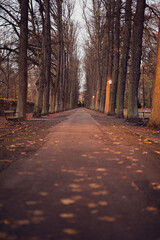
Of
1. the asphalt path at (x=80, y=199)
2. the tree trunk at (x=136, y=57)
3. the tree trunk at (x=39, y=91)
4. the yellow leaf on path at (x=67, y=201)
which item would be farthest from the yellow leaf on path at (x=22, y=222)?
the tree trunk at (x=39, y=91)

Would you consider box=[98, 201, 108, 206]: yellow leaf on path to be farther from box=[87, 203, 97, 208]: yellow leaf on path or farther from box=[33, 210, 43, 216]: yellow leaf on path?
box=[33, 210, 43, 216]: yellow leaf on path

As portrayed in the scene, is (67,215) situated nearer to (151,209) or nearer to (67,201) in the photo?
(67,201)

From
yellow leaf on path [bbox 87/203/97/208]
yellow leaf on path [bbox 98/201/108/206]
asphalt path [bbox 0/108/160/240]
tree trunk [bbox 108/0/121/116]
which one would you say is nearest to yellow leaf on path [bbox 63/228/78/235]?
asphalt path [bbox 0/108/160/240]

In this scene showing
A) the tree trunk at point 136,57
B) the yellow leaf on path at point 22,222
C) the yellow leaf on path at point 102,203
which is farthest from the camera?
the tree trunk at point 136,57

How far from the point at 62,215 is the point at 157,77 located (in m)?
9.68

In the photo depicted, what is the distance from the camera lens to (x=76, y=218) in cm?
241

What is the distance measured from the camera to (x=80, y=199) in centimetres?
291

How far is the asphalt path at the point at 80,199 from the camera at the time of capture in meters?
2.19

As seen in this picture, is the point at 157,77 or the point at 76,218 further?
the point at 157,77

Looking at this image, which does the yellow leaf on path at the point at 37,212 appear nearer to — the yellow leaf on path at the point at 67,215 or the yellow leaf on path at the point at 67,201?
the yellow leaf on path at the point at 67,215

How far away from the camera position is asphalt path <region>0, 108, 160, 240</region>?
2189mm

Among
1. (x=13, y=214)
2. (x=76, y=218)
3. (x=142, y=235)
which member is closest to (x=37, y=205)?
(x=13, y=214)

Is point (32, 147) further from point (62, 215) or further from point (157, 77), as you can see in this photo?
point (157, 77)

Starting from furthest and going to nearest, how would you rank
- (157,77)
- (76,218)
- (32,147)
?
(157,77)
(32,147)
(76,218)
